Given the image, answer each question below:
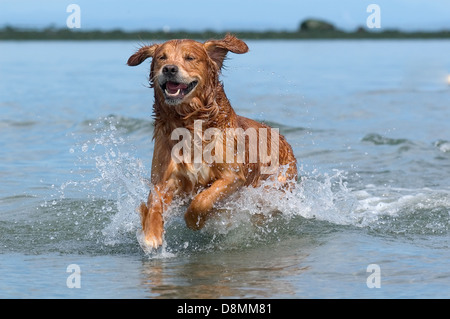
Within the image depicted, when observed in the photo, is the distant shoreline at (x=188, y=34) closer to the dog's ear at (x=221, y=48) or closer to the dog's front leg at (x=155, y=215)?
the dog's ear at (x=221, y=48)

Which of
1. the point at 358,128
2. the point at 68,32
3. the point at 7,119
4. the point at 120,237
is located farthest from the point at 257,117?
the point at 68,32

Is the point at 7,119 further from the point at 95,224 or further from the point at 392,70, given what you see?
the point at 392,70

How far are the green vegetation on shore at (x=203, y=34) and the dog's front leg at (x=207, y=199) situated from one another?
5075 centimetres

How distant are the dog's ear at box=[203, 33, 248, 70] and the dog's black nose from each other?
2.16ft

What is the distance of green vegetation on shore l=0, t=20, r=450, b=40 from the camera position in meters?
62.1

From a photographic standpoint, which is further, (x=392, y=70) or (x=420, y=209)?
(x=392, y=70)

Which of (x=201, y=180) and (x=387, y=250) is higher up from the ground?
(x=201, y=180)

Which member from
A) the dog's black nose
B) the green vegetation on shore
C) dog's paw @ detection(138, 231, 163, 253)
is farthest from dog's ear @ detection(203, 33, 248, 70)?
the green vegetation on shore

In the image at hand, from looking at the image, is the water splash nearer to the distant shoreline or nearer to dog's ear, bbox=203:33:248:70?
dog's ear, bbox=203:33:248:70

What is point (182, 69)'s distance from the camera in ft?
25.4

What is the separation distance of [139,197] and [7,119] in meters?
8.95

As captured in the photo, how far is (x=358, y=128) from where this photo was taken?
1680 cm

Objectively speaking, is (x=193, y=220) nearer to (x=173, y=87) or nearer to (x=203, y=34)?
(x=173, y=87)
